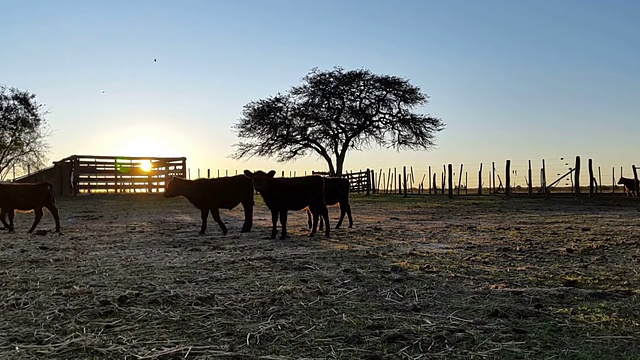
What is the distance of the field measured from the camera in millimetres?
3707

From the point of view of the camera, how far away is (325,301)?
194 inches

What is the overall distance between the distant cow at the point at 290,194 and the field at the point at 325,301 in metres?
2.01

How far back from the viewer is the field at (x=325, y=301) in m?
3.71

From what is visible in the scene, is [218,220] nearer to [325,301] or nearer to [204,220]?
[204,220]

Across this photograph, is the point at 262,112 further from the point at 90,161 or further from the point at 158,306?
the point at 158,306

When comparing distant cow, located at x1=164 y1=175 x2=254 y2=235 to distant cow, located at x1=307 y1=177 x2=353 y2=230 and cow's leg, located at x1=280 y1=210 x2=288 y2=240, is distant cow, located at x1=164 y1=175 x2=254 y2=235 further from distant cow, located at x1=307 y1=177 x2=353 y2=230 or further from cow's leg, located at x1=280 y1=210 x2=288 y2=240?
distant cow, located at x1=307 y1=177 x2=353 y2=230

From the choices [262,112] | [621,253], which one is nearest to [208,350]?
[621,253]

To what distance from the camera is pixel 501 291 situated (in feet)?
17.2

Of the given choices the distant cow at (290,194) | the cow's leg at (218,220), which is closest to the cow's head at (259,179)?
the distant cow at (290,194)

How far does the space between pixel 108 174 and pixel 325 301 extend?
29188mm

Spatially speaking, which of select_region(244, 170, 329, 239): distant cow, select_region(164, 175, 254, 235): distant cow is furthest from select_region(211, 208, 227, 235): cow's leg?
select_region(244, 170, 329, 239): distant cow

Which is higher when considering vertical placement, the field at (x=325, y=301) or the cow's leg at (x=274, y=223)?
the cow's leg at (x=274, y=223)

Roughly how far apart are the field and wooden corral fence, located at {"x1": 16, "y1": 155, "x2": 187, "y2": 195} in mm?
22569

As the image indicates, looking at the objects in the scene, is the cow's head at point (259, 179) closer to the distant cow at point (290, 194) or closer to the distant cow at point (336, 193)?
the distant cow at point (290, 194)
